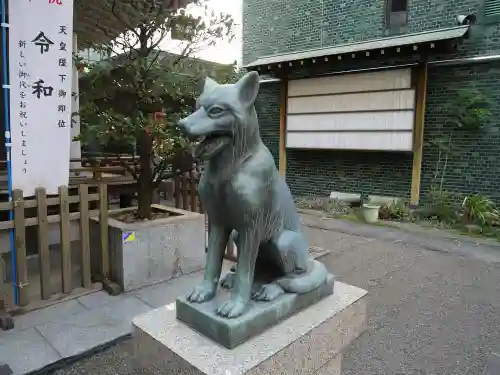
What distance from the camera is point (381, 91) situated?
26.3 ft

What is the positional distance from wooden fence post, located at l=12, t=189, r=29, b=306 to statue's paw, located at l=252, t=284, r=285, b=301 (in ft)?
8.75

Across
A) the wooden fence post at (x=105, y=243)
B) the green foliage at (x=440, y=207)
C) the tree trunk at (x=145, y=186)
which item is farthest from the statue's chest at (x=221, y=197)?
the green foliage at (x=440, y=207)

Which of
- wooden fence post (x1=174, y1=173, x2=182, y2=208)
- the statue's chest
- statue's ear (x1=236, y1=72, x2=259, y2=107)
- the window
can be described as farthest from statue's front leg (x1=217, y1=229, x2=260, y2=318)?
the window

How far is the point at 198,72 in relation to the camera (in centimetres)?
415

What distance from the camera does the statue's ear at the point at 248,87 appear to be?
158 centimetres

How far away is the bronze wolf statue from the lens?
1.53 meters

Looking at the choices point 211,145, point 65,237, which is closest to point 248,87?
point 211,145

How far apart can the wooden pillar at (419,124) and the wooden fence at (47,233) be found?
6360 millimetres

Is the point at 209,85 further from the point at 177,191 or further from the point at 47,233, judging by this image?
the point at 177,191

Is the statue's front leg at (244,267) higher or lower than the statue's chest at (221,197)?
lower

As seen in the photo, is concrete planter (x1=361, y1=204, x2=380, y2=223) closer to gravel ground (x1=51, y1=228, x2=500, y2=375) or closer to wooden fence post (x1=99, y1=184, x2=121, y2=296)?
gravel ground (x1=51, y1=228, x2=500, y2=375)

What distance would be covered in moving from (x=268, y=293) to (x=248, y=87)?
97cm

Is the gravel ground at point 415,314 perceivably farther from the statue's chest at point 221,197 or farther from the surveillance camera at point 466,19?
the surveillance camera at point 466,19

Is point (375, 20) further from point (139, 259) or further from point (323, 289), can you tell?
point (323, 289)
